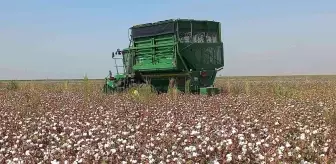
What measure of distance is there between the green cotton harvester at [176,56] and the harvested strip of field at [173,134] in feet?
19.0

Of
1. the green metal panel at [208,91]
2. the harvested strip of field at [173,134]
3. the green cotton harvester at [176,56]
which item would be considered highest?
the green cotton harvester at [176,56]

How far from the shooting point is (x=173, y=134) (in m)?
8.44

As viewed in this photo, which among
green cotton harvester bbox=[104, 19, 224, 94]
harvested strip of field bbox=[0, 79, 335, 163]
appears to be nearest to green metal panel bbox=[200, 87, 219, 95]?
green cotton harvester bbox=[104, 19, 224, 94]

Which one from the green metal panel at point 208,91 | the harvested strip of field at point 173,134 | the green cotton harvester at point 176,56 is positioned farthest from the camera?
the green cotton harvester at point 176,56

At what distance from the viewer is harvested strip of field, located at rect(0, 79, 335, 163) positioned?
6574mm

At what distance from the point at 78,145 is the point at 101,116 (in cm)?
408

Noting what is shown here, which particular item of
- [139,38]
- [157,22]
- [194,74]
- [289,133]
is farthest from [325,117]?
[139,38]

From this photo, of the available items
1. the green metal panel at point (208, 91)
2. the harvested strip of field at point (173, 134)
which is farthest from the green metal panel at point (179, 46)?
the harvested strip of field at point (173, 134)

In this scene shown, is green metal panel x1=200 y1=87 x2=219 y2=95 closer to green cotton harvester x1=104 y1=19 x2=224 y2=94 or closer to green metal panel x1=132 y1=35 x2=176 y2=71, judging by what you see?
green cotton harvester x1=104 y1=19 x2=224 y2=94

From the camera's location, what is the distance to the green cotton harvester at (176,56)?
64.0ft

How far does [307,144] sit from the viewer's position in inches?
279

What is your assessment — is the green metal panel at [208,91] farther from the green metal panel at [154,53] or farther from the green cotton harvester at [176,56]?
the green metal panel at [154,53]

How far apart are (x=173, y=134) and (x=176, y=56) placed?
437 inches

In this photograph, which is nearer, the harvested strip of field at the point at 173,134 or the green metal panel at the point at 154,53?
the harvested strip of field at the point at 173,134
